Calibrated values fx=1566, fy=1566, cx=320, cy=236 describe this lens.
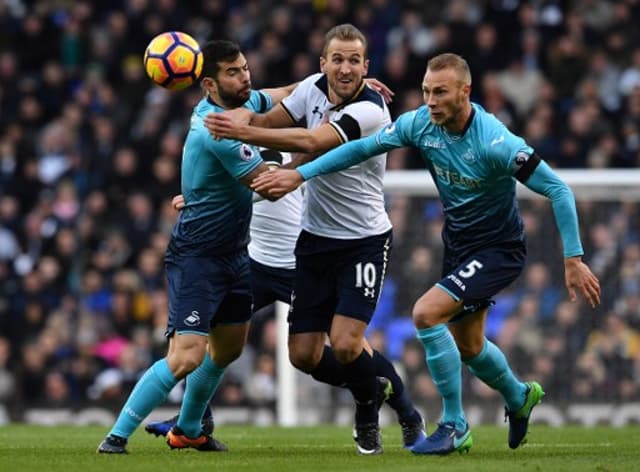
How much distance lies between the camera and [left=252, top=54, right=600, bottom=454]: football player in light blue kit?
9125 millimetres

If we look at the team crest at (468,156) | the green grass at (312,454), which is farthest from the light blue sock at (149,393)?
the team crest at (468,156)

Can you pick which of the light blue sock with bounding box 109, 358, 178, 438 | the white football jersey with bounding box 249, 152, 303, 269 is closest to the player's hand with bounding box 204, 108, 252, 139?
the light blue sock with bounding box 109, 358, 178, 438

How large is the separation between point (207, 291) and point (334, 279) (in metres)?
0.93

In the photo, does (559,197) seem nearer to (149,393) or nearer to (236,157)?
(236,157)

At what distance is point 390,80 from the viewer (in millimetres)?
19406

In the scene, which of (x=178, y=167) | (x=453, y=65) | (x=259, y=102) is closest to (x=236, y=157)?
(x=259, y=102)

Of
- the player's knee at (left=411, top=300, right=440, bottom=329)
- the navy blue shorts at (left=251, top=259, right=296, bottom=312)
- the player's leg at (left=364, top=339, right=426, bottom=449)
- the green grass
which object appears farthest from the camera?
the navy blue shorts at (left=251, top=259, right=296, bottom=312)

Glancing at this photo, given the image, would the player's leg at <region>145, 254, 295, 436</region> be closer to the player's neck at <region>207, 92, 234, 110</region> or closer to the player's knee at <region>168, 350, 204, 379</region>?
the player's knee at <region>168, 350, 204, 379</region>

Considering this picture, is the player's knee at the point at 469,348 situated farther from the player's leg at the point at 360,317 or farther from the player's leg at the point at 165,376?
the player's leg at the point at 165,376

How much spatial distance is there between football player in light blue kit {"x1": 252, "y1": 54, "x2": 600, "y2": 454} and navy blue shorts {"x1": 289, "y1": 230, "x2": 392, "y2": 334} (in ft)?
1.28

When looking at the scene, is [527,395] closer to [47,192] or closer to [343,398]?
[343,398]

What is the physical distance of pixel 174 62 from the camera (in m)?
9.36

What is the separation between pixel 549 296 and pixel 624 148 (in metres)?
3.15

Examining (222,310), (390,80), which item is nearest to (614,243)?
(390,80)
